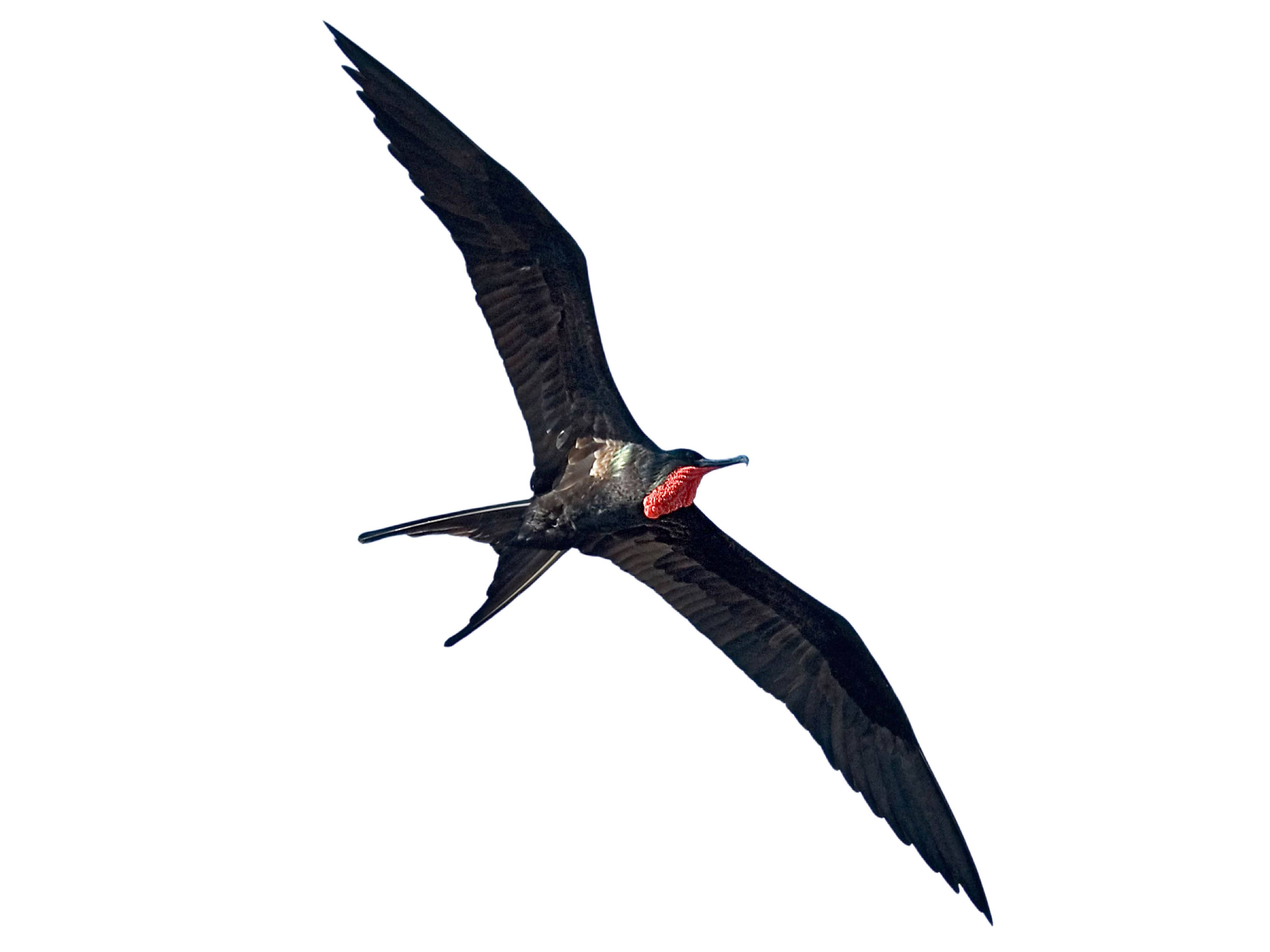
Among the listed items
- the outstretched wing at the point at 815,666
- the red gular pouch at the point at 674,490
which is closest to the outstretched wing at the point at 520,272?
the red gular pouch at the point at 674,490

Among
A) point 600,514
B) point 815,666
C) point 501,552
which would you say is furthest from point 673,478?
point 815,666

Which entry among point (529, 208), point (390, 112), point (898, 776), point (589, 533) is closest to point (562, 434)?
point (589, 533)

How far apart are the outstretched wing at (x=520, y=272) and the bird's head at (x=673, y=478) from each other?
0.26 meters

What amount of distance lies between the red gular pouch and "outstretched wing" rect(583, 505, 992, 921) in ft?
2.41

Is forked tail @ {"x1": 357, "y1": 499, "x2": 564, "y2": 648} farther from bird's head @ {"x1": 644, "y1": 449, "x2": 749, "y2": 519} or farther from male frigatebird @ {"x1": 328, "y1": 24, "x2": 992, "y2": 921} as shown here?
bird's head @ {"x1": 644, "y1": 449, "x2": 749, "y2": 519}

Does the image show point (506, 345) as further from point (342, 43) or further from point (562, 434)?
point (342, 43)

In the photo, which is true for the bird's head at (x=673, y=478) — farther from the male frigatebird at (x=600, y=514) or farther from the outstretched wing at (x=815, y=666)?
the outstretched wing at (x=815, y=666)

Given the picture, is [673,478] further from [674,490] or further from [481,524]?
[481,524]

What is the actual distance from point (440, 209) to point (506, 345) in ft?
2.72

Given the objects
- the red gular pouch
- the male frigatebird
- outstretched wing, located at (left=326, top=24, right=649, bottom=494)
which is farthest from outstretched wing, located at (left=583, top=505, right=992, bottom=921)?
outstretched wing, located at (left=326, top=24, right=649, bottom=494)

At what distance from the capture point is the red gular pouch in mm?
11102

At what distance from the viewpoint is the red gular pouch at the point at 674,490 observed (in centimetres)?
1110

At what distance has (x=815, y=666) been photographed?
12367mm

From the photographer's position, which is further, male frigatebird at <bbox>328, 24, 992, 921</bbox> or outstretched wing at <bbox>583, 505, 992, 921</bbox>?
outstretched wing at <bbox>583, 505, 992, 921</bbox>
